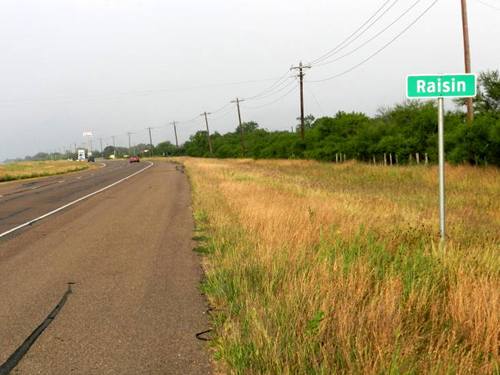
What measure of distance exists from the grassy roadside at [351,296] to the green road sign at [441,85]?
7.27 feet

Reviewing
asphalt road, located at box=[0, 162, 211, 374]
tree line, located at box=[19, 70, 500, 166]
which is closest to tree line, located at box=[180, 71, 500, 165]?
tree line, located at box=[19, 70, 500, 166]

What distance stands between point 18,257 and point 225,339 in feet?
18.5

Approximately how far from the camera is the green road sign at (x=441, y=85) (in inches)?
255

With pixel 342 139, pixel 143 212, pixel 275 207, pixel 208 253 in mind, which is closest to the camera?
pixel 208 253

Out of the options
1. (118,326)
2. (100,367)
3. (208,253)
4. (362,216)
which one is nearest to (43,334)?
(118,326)

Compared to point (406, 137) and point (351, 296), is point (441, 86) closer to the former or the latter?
point (351, 296)

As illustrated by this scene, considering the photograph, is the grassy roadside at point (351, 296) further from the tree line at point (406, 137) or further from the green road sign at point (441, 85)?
the tree line at point (406, 137)

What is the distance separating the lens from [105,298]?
18.3ft

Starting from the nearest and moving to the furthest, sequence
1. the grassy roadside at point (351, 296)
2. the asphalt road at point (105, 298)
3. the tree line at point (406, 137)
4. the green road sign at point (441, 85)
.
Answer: the grassy roadside at point (351, 296) < the asphalt road at point (105, 298) < the green road sign at point (441, 85) < the tree line at point (406, 137)

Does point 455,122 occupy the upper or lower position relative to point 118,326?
upper

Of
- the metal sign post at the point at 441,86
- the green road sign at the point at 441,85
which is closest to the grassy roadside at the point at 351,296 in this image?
the metal sign post at the point at 441,86

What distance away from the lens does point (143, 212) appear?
14055 millimetres

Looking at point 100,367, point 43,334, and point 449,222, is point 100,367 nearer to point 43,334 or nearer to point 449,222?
point 43,334

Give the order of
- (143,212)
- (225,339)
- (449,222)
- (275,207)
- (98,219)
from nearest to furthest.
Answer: (225,339), (449,222), (275,207), (98,219), (143,212)
